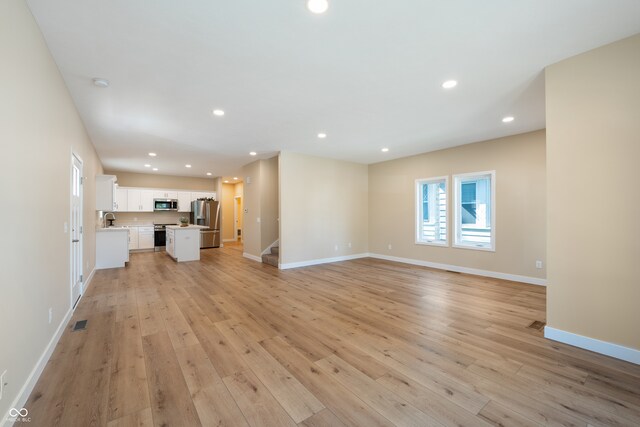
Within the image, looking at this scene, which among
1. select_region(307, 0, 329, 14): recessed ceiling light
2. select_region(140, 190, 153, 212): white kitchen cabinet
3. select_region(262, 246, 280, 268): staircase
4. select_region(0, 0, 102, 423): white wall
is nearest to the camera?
select_region(0, 0, 102, 423): white wall

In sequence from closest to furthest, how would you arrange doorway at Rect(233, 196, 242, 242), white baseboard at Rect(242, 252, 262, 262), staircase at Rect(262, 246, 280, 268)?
1. staircase at Rect(262, 246, 280, 268)
2. white baseboard at Rect(242, 252, 262, 262)
3. doorway at Rect(233, 196, 242, 242)

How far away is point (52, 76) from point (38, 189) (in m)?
1.19

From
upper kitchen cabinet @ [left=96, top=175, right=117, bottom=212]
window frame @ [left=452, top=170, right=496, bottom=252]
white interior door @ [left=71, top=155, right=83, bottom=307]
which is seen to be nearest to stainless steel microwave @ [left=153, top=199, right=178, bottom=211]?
upper kitchen cabinet @ [left=96, top=175, right=117, bottom=212]

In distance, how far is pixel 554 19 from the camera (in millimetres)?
2000

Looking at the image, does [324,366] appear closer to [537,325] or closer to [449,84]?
[537,325]

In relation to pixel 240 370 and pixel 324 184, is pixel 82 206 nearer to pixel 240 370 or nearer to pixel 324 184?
pixel 240 370

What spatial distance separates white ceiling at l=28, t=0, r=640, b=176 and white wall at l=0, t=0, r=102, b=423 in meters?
0.33

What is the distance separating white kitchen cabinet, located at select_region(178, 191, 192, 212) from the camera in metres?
→ 9.75

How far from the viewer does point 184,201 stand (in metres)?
9.84

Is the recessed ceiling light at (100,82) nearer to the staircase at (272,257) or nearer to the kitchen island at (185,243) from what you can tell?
the staircase at (272,257)

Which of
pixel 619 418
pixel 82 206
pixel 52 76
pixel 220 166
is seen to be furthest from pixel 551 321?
pixel 220 166

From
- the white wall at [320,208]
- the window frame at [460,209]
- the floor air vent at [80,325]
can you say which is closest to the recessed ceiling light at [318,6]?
the floor air vent at [80,325]

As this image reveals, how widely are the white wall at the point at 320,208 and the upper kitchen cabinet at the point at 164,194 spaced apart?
18.8 feet

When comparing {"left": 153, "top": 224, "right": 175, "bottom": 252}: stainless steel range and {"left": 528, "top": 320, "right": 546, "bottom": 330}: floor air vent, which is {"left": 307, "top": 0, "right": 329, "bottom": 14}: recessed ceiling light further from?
Result: {"left": 153, "top": 224, "right": 175, "bottom": 252}: stainless steel range
